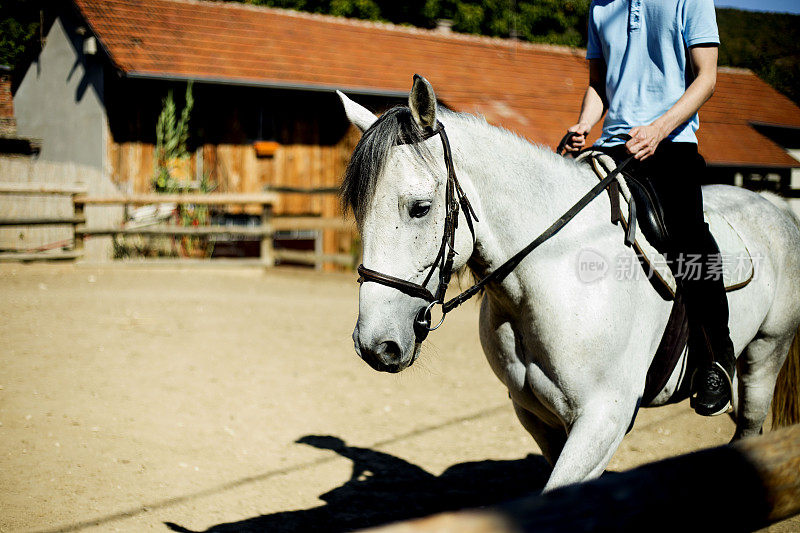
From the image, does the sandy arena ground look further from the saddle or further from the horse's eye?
the saddle

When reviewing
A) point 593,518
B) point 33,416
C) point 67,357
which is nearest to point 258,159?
point 67,357

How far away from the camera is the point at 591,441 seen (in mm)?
2404

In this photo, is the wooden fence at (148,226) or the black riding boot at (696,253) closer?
the black riding boot at (696,253)

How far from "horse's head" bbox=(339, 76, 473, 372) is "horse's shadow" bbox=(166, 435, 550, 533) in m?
1.84

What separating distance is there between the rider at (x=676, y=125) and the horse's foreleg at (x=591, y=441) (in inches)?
24.6

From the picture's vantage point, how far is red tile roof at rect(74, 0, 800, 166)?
47.1 feet

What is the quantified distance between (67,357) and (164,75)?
28.6 feet

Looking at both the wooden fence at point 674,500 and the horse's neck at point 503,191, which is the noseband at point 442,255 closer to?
the horse's neck at point 503,191

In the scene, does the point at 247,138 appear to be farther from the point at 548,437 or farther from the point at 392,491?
the point at 548,437

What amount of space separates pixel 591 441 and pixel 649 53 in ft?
5.69

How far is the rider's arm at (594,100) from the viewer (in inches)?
123

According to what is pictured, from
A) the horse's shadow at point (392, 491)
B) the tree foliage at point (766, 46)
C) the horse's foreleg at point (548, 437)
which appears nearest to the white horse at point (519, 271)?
the horse's foreleg at point (548, 437)

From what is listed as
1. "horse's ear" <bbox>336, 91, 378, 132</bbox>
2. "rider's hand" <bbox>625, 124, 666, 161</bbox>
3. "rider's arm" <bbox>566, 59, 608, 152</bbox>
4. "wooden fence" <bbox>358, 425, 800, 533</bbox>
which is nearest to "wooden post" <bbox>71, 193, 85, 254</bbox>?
"horse's ear" <bbox>336, 91, 378, 132</bbox>

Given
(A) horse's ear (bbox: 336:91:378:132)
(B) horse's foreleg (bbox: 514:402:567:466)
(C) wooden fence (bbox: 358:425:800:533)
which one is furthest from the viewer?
(B) horse's foreleg (bbox: 514:402:567:466)
